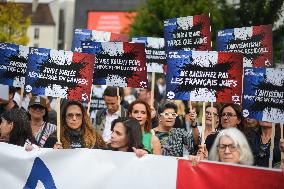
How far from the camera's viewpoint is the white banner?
17.8ft

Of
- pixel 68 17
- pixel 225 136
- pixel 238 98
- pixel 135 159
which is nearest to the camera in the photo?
pixel 225 136

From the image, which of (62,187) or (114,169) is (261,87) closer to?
(114,169)

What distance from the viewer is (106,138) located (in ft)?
27.1

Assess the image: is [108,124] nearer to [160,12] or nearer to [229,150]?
[229,150]

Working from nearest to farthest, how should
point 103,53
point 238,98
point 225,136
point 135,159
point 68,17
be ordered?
point 225,136, point 135,159, point 238,98, point 103,53, point 68,17

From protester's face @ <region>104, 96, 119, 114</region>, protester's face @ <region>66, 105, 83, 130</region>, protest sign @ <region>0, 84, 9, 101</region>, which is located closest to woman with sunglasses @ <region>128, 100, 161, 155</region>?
protester's face @ <region>66, 105, 83, 130</region>

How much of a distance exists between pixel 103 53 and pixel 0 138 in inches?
76.6

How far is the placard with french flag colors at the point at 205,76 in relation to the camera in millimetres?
6203

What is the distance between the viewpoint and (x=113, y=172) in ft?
18.4

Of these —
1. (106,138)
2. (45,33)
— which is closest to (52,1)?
(45,33)

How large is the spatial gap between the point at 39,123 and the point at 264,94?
2.62 meters

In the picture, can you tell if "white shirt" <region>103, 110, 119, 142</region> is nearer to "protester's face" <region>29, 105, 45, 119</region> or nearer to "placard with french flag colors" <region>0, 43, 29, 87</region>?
"protester's face" <region>29, 105, 45, 119</region>

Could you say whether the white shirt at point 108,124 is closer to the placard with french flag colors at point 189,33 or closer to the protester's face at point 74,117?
the placard with french flag colors at point 189,33

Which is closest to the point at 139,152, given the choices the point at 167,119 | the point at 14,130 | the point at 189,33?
the point at 14,130
